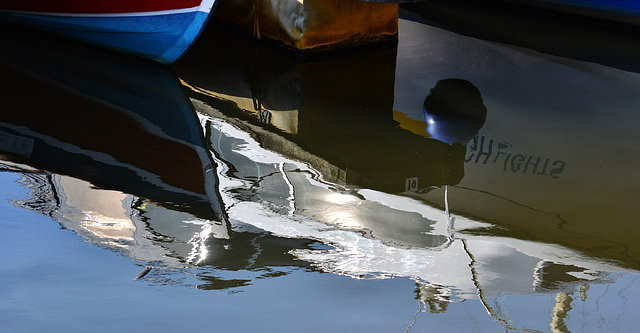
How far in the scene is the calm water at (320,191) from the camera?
7.84ft

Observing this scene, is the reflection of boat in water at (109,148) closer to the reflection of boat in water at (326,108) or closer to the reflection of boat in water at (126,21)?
the reflection of boat in water at (126,21)

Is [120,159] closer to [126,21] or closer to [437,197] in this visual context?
[437,197]

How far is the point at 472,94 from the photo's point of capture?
456 cm

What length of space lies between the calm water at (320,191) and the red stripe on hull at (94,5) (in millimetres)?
291

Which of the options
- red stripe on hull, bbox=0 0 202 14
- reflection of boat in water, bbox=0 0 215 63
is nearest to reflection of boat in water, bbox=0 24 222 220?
reflection of boat in water, bbox=0 0 215 63

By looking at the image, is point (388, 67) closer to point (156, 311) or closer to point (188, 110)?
point (188, 110)

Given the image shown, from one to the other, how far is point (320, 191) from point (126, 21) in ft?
8.58

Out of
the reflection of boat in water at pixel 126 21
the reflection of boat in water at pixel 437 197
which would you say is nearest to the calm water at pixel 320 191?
the reflection of boat in water at pixel 437 197

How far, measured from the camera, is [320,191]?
3.32m

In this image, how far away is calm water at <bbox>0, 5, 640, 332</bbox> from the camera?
2.39 m

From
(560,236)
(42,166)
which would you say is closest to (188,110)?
(42,166)

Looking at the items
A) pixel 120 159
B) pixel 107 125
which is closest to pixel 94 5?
pixel 107 125

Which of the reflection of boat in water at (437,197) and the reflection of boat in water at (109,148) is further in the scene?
the reflection of boat in water at (109,148)

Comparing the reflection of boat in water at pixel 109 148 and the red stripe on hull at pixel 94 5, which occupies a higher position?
the red stripe on hull at pixel 94 5
